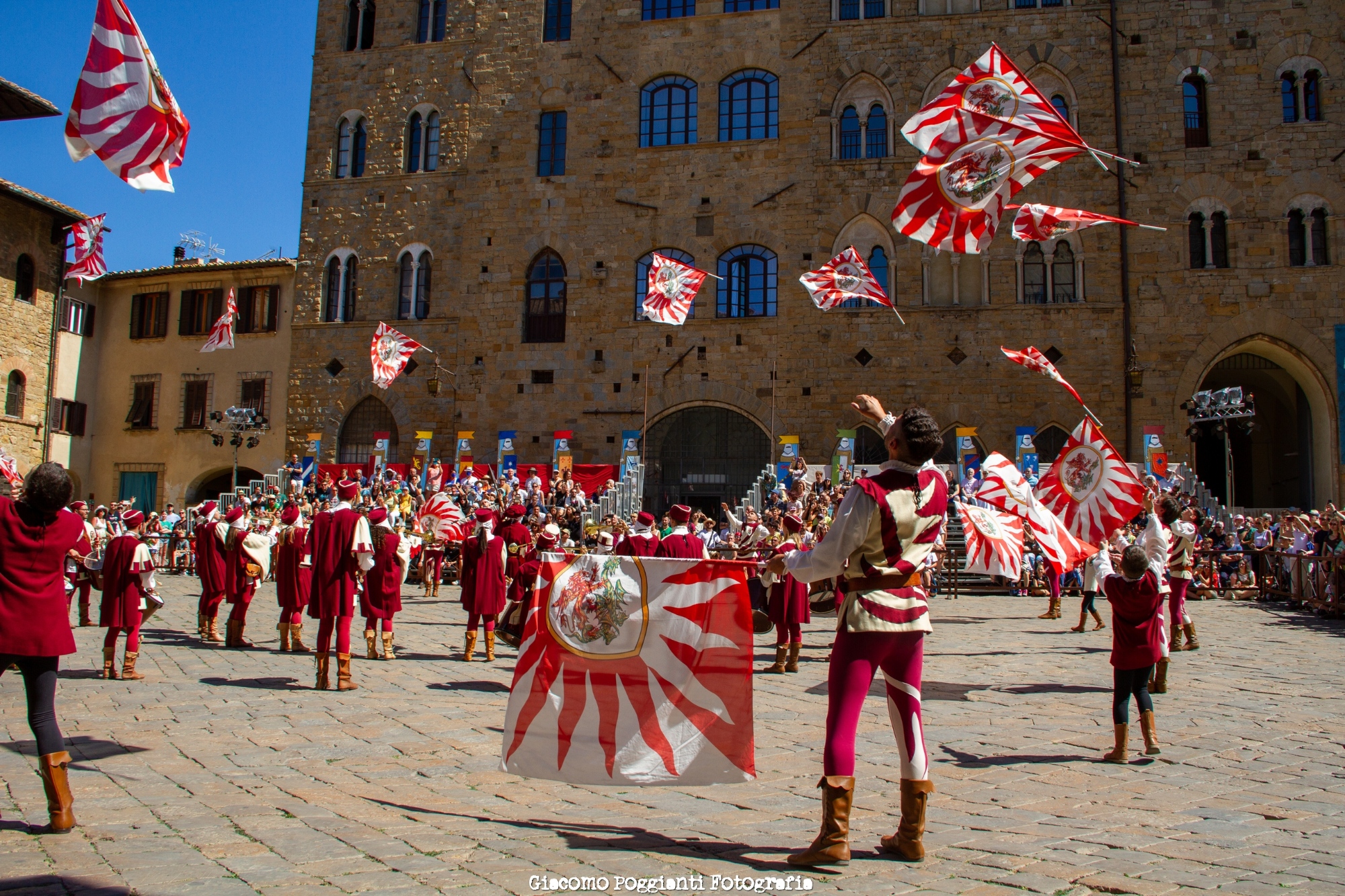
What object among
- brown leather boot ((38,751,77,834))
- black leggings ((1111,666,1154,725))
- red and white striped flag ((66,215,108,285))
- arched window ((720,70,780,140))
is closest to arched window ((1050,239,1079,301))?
arched window ((720,70,780,140))

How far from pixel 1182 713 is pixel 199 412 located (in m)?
31.2

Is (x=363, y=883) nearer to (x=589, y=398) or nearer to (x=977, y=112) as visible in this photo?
(x=977, y=112)

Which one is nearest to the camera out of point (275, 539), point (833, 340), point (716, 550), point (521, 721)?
point (521, 721)

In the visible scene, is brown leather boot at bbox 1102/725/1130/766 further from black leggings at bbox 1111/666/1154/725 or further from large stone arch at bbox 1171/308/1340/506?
large stone arch at bbox 1171/308/1340/506

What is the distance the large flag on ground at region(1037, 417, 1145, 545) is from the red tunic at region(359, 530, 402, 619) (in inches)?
279

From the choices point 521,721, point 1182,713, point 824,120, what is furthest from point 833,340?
point 521,721

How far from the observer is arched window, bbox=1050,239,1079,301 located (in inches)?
1014

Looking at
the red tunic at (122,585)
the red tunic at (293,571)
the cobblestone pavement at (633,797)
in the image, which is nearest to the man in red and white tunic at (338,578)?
the cobblestone pavement at (633,797)

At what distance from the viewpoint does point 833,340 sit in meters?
26.5

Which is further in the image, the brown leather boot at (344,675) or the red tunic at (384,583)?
the red tunic at (384,583)

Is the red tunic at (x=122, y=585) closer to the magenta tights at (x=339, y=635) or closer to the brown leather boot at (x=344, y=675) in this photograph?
the magenta tights at (x=339, y=635)

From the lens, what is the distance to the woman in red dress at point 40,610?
4.70 meters

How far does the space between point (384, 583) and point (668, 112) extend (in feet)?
70.6

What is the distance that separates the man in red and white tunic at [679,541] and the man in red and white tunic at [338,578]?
9.28 feet
